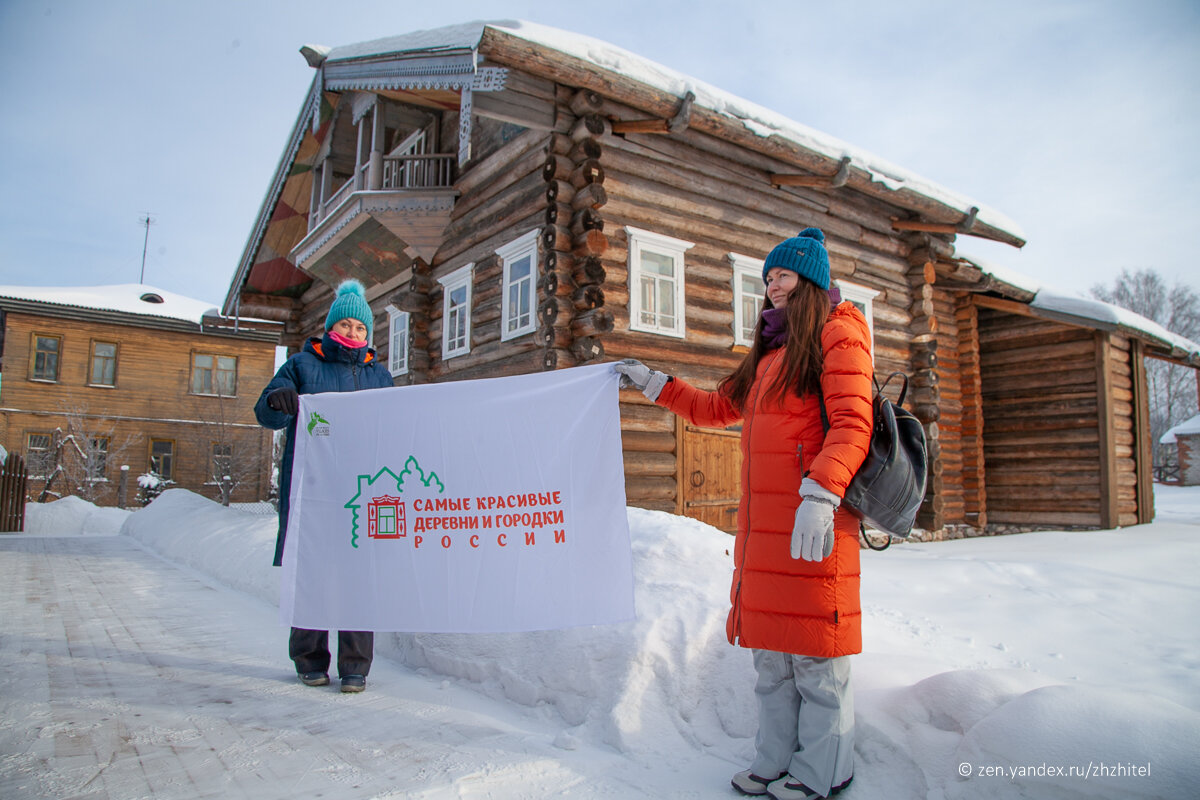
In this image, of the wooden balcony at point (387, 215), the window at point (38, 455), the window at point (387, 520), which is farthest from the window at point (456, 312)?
the window at point (38, 455)

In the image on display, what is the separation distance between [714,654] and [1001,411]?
13496 mm

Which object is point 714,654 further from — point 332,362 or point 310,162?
point 310,162

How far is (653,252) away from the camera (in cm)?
890

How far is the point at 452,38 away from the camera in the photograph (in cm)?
759

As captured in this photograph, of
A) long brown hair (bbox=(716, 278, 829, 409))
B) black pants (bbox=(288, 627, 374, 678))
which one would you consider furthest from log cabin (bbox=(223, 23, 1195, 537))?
long brown hair (bbox=(716, 278, 829, 409))

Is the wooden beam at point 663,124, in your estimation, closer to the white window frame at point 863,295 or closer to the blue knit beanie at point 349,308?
the white window frame at point 863,295

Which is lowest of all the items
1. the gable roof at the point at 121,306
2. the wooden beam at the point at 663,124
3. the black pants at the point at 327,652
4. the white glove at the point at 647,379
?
the black pants at the point at 327,652

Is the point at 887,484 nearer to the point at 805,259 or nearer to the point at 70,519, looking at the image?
the point at 805,259

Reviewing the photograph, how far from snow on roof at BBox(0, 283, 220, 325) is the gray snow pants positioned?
2572 cm

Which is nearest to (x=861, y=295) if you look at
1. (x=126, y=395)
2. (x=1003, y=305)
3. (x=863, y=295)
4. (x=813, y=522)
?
(x=863, y=295)

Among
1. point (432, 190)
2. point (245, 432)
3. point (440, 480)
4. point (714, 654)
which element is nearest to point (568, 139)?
point (432, 190)

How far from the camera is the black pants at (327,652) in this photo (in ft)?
11.7

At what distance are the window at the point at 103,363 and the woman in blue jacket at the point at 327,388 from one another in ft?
85.5

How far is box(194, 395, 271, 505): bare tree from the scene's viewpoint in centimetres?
2484
